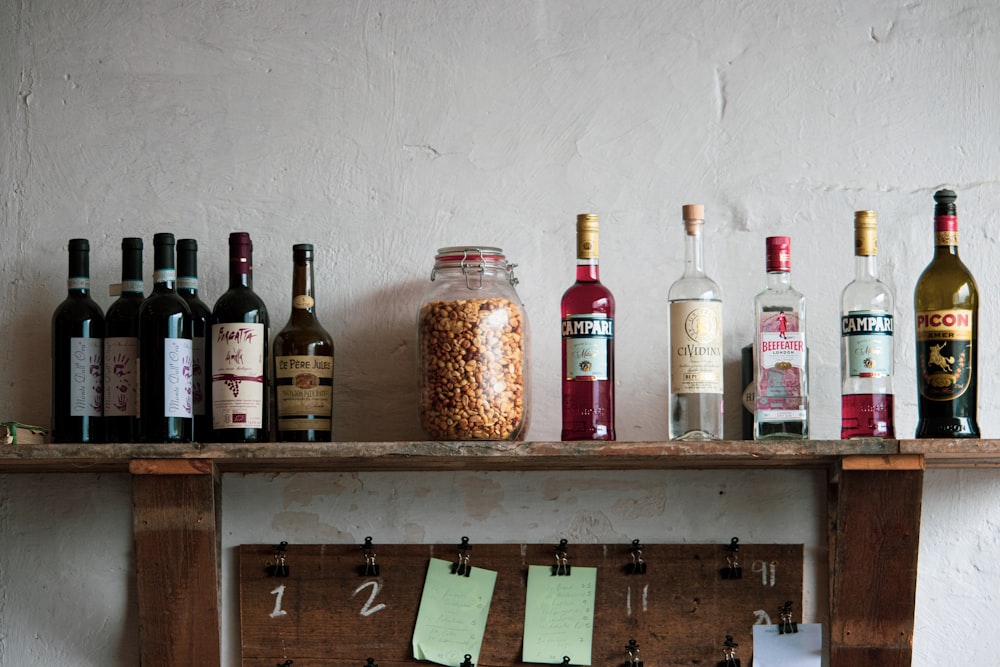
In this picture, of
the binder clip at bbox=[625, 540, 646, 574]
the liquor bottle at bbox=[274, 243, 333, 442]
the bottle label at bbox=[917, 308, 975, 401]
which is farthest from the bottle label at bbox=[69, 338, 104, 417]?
the bottle label at bbox=[917, 308, 975, 401]

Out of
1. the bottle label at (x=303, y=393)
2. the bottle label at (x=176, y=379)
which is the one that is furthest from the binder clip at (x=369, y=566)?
the bottle label at (x=176, y=379)

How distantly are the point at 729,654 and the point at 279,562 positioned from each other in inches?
25.7

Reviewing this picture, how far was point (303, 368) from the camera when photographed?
1.51 metres

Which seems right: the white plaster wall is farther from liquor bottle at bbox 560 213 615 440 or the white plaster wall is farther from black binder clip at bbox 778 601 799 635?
liquor bottle at bbox 560 213 615 440

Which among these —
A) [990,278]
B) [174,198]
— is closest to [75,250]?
[174,198]

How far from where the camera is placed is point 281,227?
1674mm

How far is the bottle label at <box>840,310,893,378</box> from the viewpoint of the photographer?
1.43 meters

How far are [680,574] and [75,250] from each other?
0.96m

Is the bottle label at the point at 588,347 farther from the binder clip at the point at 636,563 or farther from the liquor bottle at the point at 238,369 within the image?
the liquor bottle at the point at 238,369

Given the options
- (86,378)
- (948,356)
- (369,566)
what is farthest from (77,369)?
(948,356)

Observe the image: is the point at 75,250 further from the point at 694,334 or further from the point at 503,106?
the point at 694,334

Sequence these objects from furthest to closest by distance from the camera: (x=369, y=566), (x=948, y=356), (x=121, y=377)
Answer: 1. (x=369, y=566)
2. (x=121, y=377)
3. (x=948, y=356)

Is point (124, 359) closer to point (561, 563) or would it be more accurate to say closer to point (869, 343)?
point (561, 563)

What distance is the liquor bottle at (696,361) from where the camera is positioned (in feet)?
4.73
